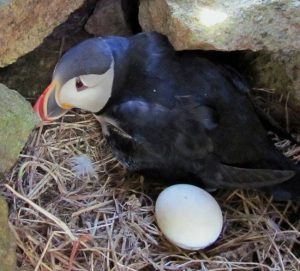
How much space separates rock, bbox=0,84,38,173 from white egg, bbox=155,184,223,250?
35 cm

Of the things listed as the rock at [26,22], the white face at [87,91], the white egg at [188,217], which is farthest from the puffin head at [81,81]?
the white egg at [188,217]

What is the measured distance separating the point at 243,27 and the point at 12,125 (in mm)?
586

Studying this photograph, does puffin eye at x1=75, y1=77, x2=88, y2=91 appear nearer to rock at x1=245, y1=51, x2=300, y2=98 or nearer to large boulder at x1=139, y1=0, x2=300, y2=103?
large boulder at x1=139, y1=0, x2=300, y2=103

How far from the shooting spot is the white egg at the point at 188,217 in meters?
1.41

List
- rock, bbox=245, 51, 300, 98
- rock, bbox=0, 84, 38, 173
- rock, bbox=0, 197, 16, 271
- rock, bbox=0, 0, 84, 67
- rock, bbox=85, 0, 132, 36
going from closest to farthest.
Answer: rock, bbox=0, 197, 16, 271
rock, bbox=0, 84, 38, 173
rock, bbox=0, 0, 84, 67
rock, bbox=245, 51, 300, 98
rock, bbox=85, 0, 132, 36

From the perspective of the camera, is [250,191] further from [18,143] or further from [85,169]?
[18,143]

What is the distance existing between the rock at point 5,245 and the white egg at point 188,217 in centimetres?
36

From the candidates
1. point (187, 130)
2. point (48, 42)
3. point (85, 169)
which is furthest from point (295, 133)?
point (48, 42)

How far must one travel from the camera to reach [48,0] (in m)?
1.56

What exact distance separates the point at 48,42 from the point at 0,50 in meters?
0.26

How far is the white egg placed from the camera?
1411 millimetres

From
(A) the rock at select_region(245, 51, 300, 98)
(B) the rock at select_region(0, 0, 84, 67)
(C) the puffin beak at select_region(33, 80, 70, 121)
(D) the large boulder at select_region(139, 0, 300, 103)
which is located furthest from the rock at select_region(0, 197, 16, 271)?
(A) the rock at select_region(245, 51, 300, 98)

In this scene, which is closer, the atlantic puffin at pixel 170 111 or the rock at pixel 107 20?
the atlantic puffin at pixel 170 111

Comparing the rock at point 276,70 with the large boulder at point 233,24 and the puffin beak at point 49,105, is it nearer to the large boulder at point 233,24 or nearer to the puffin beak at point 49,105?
the large boulder at point 233,24
